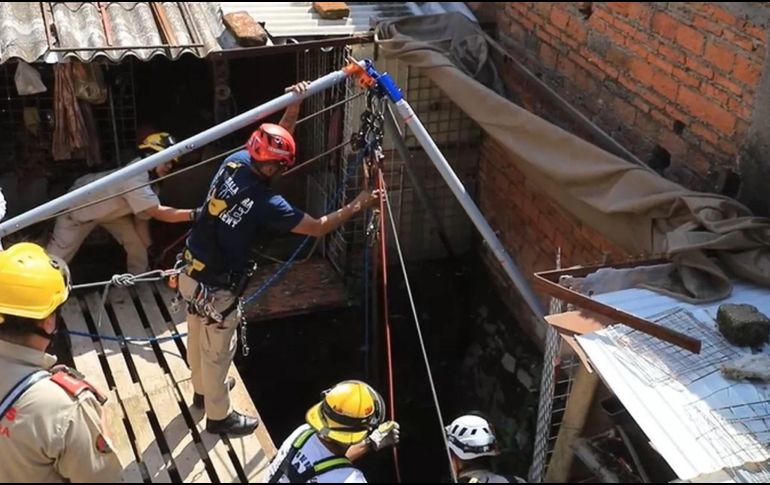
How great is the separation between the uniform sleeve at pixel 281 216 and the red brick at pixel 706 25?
103 inches

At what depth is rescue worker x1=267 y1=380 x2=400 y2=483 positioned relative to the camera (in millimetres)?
4066

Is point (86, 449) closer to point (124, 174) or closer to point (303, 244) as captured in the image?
point (124, 174)

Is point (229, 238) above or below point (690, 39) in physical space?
below

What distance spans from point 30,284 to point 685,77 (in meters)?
3.92

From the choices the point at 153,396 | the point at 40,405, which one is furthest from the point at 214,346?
the point at 40,405

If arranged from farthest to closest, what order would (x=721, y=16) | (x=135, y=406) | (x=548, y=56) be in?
(x=548, y=56)
(x=135, y=406)
(x=721, y=16)

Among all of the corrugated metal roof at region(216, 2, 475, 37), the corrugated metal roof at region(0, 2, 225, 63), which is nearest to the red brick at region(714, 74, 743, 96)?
the corrugated metal roof at region(216, 2, 475, 37)

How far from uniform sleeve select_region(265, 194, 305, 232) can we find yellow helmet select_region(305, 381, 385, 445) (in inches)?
46.0

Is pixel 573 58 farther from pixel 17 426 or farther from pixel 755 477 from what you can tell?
pixel 17 426

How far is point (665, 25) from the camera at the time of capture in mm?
5500

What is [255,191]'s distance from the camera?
16.5ft

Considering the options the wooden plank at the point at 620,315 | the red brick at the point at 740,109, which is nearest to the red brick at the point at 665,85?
the red brick at the point at 740,109

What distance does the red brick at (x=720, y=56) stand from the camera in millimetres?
5000

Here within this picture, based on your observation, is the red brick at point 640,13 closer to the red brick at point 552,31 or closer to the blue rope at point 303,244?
the red brick at point 552,31
